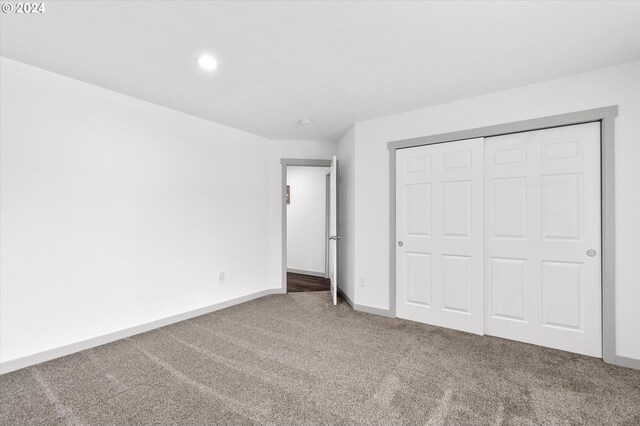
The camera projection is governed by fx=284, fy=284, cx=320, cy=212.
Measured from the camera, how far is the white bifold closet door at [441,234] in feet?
9.83

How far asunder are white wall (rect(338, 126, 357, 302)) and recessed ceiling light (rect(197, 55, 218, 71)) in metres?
1.97

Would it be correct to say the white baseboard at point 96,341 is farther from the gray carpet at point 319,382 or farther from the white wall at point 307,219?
the white wall at point 307,219

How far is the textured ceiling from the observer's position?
5.60ft

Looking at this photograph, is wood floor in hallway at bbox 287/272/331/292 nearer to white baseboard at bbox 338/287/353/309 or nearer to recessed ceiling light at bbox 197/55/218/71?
white baseboard at bbox 338/287/353/309

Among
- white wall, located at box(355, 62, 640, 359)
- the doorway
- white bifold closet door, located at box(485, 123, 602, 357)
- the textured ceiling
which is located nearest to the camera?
the textured ceiling

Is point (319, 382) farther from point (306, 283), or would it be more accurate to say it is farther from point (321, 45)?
point (306, 283)

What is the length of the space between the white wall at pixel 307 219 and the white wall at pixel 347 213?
4.17ft

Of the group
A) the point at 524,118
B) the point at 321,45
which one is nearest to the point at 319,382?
the point at 321,45

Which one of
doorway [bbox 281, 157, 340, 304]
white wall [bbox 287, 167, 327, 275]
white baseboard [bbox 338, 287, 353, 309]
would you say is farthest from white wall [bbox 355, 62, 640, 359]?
white wall [bbox 287, 167, 327, 275]

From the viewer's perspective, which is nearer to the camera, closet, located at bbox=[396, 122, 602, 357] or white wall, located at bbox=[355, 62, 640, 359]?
white wall, located at bbox=[355, 62, 640, 359]

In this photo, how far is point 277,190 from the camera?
15.1 ft

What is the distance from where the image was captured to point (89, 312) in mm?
2617

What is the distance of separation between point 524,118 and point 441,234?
138 cm

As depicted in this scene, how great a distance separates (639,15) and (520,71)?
73 centimetres
